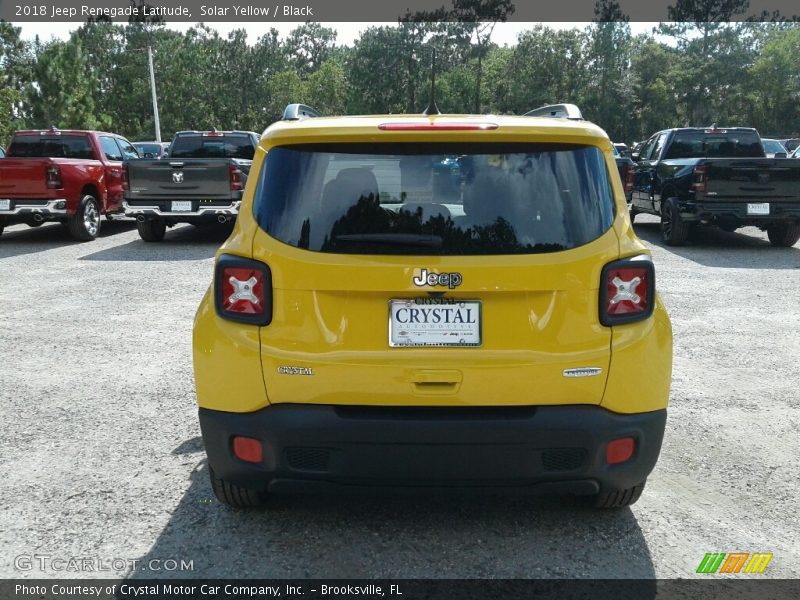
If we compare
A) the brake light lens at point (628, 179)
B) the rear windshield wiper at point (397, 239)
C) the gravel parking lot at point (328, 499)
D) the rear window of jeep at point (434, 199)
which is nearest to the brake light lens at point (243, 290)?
the rear window of jeep at point (434, 199)

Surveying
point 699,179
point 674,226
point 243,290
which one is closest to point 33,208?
point 674,226

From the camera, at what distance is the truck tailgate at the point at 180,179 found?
13570 mm

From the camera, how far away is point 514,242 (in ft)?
9.93

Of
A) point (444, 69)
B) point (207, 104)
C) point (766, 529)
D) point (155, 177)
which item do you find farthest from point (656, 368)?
point (444, 69)

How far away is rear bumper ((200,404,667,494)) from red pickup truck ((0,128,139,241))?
40.0ft

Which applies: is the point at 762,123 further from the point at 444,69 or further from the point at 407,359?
the point at 407,359

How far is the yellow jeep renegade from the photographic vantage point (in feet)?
9.78

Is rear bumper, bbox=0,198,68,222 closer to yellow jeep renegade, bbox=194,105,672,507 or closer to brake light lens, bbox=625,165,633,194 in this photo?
brake light lens, bbox=625,165,633,194

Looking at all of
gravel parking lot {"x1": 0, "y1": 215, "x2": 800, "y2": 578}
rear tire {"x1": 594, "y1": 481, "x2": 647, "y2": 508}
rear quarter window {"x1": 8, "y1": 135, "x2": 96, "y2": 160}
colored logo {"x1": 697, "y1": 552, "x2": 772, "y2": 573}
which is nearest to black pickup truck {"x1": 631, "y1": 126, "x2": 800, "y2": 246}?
gravel parking lot {"x1": 0, "y1": 215, "x2": 800, "y2": 578}

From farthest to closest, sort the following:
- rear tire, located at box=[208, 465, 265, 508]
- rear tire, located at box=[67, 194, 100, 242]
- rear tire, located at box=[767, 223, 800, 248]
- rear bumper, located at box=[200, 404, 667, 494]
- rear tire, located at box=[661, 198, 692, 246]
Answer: rear tire, located at box=[67, 194, 100, 242]
rear tire, located at box=[767, 223, 800, 248]
rear tire, located at box=[661, 198, 692, 246]
rear tire, located at box=[208, 465, 265, 508]
rear bumper, located at box=[200, 404, 667, 494]

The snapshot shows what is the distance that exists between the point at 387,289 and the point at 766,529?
204cm

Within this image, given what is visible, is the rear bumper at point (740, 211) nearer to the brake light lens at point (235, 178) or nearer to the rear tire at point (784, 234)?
the rear tire at point (784, 234)

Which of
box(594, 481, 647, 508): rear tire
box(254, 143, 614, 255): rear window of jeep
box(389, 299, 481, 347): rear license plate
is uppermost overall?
box(254, 143, 614, 255): rear window of jeep

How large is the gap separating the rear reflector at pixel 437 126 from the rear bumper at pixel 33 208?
1231 cm
